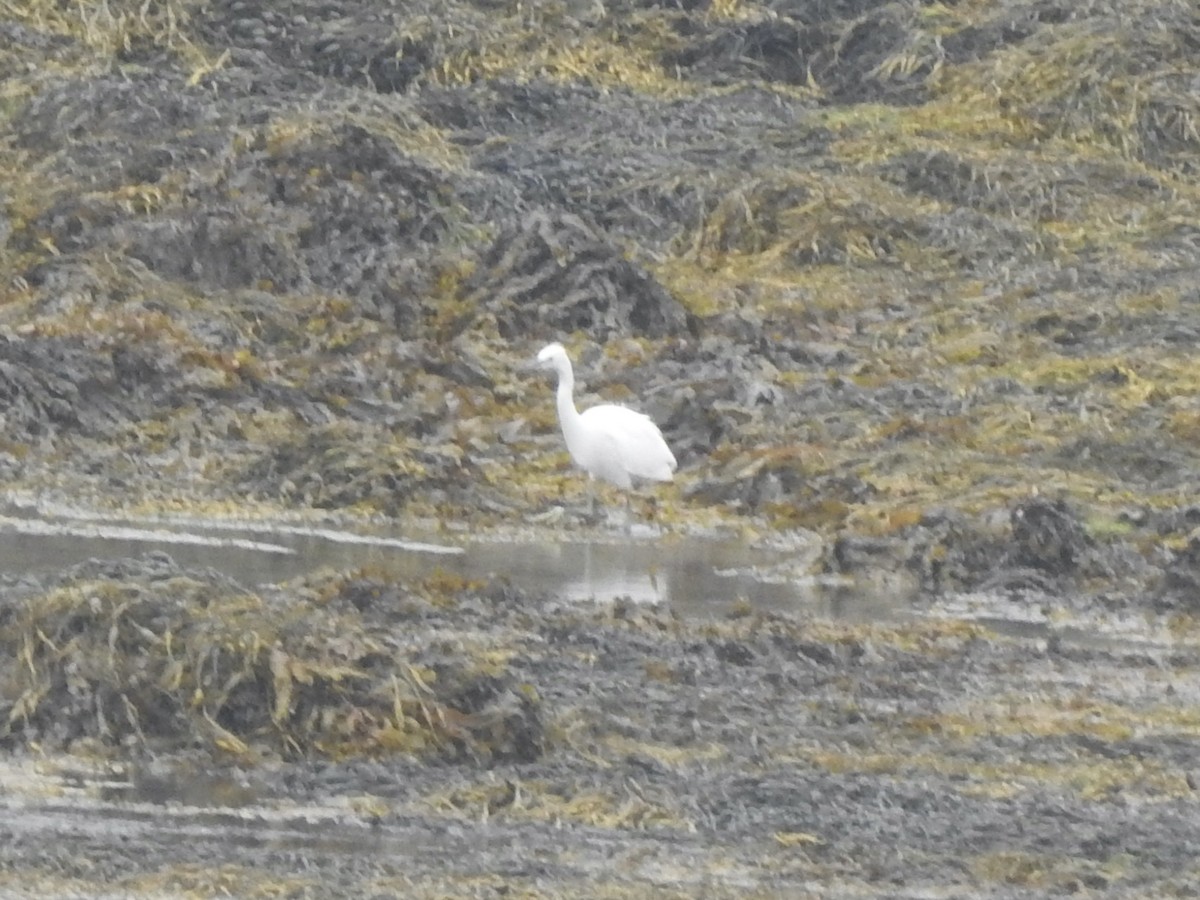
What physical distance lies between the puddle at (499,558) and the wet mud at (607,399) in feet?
0.65

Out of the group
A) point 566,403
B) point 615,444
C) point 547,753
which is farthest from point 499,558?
point 547,753

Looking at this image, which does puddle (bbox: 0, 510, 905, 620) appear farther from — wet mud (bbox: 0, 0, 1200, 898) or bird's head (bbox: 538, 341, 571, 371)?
bird's head (bbox: 538, 341, 571, 371)

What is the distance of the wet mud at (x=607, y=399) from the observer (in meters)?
7.95

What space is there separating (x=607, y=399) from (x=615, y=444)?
2.48 meters

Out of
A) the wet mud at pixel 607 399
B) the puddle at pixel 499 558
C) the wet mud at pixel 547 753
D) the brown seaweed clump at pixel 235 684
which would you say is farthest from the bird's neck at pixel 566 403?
the brown seaweed clump at pixel 235 684

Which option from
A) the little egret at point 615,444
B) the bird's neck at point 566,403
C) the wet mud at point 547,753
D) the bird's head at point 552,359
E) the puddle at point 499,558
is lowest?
the wet mud at point 547,753

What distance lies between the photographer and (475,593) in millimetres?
10844

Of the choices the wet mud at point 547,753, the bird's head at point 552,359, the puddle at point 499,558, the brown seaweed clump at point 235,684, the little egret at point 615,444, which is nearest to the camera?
the wet mud at point 547,753

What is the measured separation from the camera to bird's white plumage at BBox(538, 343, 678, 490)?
1413 centimetres

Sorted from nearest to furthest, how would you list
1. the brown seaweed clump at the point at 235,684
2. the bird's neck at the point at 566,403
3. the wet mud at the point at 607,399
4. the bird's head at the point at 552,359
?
the wet mud at the point at 607,399, the brown seaweed clump at the point at 235,684, the bird's neck at the point at 566,403, the bird's head at the point at 552,359

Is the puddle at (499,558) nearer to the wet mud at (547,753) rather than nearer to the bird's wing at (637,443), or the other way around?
the bird's wing at (637,443)

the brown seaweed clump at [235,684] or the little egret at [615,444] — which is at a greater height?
the little egret at [615,444]

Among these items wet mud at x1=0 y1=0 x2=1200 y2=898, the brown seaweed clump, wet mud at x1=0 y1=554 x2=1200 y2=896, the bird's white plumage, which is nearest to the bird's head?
the bird's white plumage

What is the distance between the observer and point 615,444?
46.6 feet
